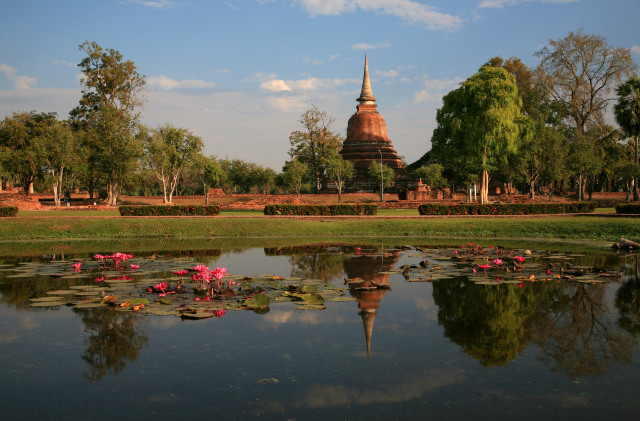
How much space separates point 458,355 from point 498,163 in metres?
40.9

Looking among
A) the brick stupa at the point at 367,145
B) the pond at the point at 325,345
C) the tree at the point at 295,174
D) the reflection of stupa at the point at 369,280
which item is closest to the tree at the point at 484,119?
the brick stupa at the point at 367,145

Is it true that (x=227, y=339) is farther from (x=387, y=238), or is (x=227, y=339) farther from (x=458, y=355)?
(x=387, y=238)

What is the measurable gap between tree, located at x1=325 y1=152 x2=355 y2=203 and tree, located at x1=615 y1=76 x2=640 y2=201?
78.7 ft

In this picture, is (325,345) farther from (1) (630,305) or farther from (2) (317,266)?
(2) (317,266)

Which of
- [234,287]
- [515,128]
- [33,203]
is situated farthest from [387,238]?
[33,203]

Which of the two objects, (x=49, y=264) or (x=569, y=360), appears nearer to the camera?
(x=569, y=360)

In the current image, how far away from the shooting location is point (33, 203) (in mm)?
40594

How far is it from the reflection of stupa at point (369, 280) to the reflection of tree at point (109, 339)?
2862 millimetres

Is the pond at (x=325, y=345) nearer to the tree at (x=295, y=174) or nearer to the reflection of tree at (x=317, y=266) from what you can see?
the reflection of tree at (x=317, y=266)

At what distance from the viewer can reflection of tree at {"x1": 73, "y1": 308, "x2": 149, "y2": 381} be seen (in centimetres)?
593

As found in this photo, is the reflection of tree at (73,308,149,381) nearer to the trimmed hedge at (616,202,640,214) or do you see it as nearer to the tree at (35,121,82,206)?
the trimmed hedge at (616,202,640,214)

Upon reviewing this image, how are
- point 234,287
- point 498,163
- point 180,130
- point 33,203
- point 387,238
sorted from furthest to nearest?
point 180,130 → point 498,163 → point 33,203 → point 387,238 → point 234,287

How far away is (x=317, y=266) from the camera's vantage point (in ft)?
42.7

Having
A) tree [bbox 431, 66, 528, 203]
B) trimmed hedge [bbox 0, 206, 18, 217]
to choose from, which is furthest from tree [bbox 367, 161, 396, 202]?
trimmed hedge [bbox 0, 206, 18, 217]
